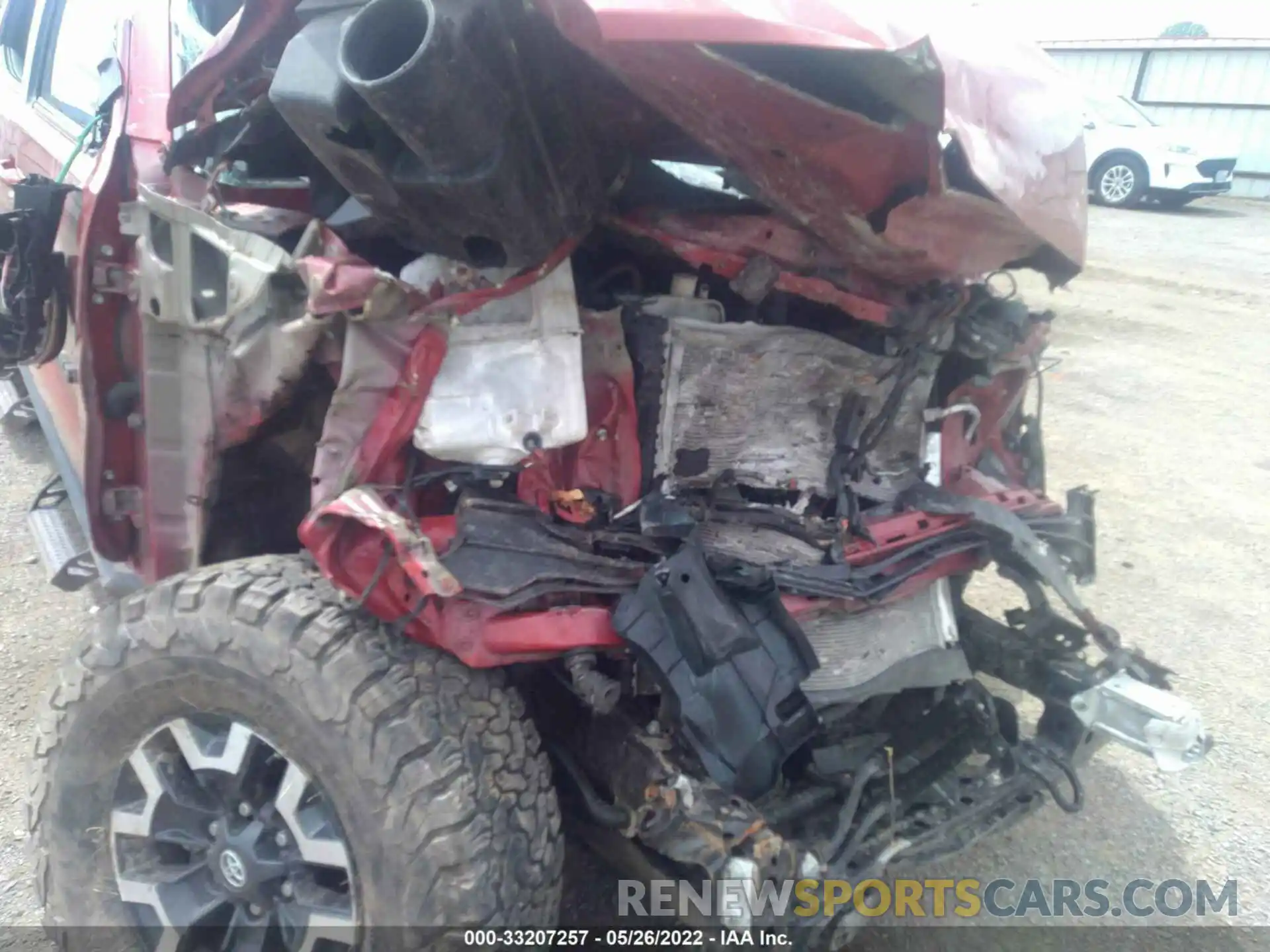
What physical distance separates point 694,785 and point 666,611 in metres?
0.33

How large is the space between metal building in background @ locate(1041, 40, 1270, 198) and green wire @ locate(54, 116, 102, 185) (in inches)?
749

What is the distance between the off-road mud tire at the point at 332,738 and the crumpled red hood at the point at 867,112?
1.12 meters

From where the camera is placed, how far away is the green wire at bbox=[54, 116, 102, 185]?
274 cm

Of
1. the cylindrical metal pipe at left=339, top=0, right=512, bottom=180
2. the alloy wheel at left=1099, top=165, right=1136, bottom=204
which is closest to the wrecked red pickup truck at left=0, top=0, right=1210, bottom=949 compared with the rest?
the cylindrical metal pipe at left=339, top=0, right=512, bottom=180

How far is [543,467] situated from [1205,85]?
21501 millimetres

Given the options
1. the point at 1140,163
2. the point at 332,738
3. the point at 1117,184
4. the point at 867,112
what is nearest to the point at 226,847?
the point at 332,738

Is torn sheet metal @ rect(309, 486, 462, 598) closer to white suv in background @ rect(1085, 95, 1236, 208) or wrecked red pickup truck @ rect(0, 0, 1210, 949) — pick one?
wrecked red pickup truck @ rect(0, 0, 1210, 949)

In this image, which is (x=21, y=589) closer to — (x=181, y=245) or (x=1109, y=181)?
(x=181, y=245)

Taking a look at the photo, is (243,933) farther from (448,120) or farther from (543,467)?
(448,120)

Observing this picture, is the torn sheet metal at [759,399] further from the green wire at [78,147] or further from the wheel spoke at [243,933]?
the green wire at [78,147]

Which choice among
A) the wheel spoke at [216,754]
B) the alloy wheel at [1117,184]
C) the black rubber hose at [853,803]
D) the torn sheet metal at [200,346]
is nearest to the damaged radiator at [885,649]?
the black rubber hose at [853,803]

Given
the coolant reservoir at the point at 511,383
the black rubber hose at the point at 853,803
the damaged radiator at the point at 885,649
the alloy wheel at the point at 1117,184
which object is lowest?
the alloy wheel at the point at 1117,184

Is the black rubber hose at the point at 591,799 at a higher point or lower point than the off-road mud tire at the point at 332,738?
lower

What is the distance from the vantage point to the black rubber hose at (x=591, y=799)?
1.93m
